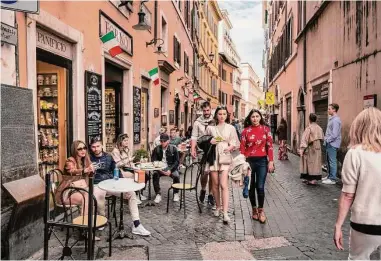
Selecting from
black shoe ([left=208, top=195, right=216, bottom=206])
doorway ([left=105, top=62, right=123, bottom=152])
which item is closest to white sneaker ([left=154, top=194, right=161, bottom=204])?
black shoe ([left=208, top=195, right=216, bottom=206])

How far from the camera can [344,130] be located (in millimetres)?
9922

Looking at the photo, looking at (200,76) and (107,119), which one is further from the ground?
(200,76)

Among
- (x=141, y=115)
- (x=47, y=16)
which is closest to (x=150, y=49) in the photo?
(x=141, y=115)

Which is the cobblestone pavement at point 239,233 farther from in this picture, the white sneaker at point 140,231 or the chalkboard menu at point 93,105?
the chalkboard menu at point 93,105

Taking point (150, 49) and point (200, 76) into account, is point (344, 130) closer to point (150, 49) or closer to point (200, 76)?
point (150, 49)

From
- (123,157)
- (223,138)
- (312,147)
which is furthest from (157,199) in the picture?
(312,147)

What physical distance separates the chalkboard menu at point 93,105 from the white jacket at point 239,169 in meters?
2.88

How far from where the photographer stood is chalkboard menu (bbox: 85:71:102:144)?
23.6ft

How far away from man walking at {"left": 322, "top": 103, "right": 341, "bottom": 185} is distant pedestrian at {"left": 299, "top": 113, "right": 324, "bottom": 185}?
198mm

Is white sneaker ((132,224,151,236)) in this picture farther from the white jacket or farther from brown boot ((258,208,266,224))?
brown boot ((258,208,266,224))

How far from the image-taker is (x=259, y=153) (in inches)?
229

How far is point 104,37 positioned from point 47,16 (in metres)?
2.24

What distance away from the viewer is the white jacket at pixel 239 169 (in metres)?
5.80

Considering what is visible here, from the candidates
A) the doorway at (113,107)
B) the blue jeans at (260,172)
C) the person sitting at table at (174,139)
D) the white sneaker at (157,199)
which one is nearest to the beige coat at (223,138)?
the blue jeans at (260,172)
